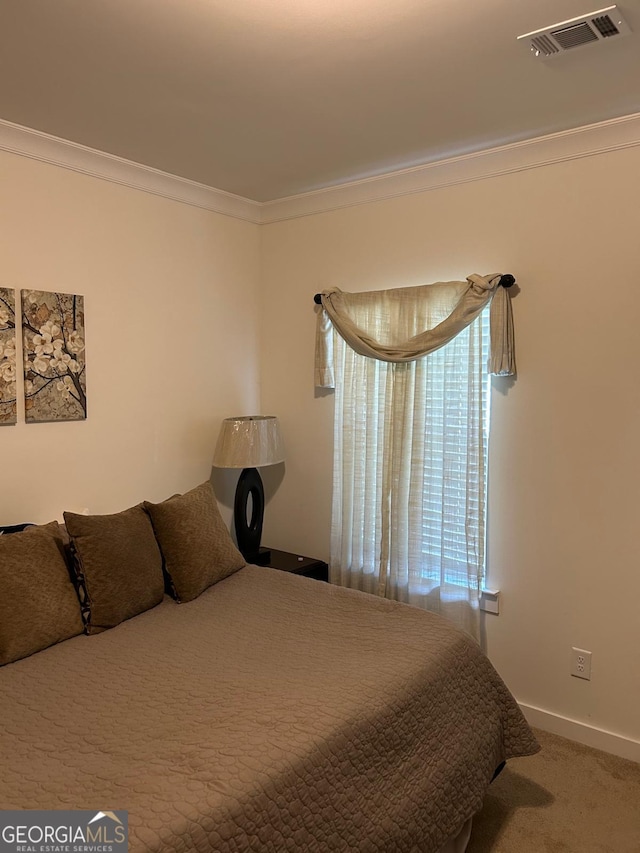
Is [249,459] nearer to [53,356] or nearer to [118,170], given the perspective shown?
[53,356]

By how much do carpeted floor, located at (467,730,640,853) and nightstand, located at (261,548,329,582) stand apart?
1288mm

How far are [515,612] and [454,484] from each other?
65cm

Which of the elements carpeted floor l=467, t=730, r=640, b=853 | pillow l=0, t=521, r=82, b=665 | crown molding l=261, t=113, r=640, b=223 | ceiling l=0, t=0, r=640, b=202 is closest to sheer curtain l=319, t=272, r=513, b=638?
crown molding l=261, t=113, r=640, b=223

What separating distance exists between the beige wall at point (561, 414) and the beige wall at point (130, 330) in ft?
3.42

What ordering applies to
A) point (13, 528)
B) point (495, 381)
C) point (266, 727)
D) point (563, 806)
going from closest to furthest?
1. point (266, 727)
2. point (563, 806)
3. point (13, 528)
4. point (495, 381)

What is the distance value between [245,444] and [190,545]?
79 cm

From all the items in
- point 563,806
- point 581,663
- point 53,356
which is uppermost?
point 53,356

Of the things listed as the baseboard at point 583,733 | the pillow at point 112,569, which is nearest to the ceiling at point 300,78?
the pillow at point 112,569

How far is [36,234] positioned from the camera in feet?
8.96

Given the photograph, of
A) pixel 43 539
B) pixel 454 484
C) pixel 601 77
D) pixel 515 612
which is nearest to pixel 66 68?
pixel 43 539

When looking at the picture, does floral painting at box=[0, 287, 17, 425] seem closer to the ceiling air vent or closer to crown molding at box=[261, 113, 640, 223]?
crown molding at box=[261, 113, 640, 223]

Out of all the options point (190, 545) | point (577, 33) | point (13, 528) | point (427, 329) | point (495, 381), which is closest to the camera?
point (577, 33)

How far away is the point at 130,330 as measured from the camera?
3.13 metres

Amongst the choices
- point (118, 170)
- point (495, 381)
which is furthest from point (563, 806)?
point (118, 170)
